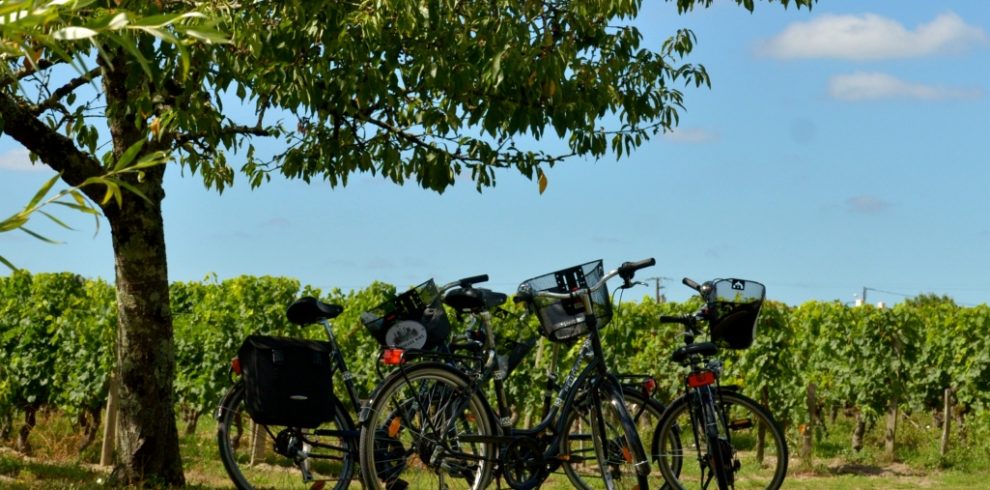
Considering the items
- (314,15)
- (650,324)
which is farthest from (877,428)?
(314,15)

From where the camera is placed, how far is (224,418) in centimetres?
722

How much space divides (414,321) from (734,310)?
1810mm

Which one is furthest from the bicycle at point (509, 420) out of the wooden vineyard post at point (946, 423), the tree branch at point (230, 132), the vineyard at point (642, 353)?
the wooden vineyard post at point (946, 423)

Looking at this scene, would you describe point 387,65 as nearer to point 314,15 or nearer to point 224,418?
point 314,15

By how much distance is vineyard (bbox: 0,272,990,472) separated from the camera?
13.3 m

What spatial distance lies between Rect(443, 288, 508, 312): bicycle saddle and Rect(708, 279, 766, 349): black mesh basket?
1.24 metres

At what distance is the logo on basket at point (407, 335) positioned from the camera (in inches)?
271

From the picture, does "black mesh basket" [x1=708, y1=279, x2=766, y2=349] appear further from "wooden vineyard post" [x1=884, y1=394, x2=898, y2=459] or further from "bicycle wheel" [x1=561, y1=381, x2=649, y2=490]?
"wooden vineyard post" [x1=884, y1=394, x2=898, y2=459]

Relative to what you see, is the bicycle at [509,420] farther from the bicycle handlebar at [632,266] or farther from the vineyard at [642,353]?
the vineyard at [642,353]

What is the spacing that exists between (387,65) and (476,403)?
6.90 feet

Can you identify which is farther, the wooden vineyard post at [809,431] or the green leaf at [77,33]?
the wooden vineyard post at [809,431]

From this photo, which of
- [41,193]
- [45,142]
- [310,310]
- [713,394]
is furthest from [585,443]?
[41,193]

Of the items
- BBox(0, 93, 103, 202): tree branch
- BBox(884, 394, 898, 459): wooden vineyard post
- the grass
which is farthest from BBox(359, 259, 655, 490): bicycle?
BBox(884, 394, 898, 459): wooden vineyard post

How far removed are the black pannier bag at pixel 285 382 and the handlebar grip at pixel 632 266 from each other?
69.6 inches
